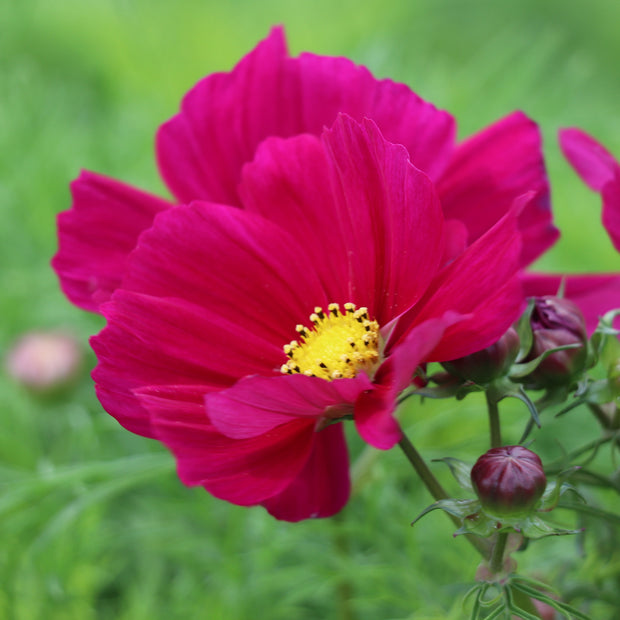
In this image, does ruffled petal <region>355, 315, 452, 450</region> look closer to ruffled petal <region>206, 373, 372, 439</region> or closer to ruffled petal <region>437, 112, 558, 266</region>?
ruffled petal <region>206, 373, 372, 439</region>

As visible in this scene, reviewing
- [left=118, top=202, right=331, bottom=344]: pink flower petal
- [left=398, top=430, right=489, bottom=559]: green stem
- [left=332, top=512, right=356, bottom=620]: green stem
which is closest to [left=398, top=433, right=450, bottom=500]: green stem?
[left=398, top=430, right=489, bottom=559]: green stem

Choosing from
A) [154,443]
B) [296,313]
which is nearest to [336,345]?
[296,313]

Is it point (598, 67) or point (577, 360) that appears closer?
point (577, 360)

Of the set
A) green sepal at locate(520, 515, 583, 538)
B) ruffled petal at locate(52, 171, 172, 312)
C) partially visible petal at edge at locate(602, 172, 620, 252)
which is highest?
ruffled petal at locate(52, 171, 172, 312)

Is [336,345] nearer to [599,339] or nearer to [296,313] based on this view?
[296,313]

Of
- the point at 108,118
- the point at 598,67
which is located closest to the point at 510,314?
the point at 108,118

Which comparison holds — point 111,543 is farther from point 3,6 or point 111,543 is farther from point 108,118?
point 3,6
